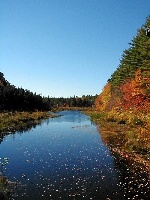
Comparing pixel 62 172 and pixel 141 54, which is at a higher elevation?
pixel 141 54

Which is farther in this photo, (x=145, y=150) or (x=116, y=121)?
(x=116, y=121)

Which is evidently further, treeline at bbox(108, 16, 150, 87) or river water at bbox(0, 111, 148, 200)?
treeline at bbox(108, 16, 150, 87)

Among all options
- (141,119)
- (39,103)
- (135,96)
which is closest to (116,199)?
(141,119)

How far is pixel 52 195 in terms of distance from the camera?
16250 millimetres

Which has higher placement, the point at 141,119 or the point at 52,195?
the point at 141,119

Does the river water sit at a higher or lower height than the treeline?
lower

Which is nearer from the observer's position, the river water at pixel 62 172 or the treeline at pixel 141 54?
the river water at pixel 62 172

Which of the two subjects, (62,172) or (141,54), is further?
(141,54)

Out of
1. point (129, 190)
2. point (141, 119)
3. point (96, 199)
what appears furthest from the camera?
point (141, 119)

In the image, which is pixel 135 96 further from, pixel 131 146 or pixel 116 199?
pixel 116 199

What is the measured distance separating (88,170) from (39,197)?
23.3 ft

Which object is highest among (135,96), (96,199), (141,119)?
(135,96)

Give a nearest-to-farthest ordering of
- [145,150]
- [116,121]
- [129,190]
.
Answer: [129,190]
[145,150]
[116,121]

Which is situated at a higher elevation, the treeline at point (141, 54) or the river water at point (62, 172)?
the treeline at point (141, 54)
